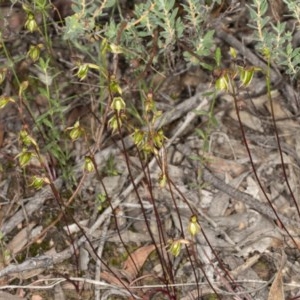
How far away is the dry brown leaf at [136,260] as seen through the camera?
94.8 inches

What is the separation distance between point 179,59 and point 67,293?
110cm

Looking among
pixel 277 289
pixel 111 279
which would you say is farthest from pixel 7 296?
pixel 277 289

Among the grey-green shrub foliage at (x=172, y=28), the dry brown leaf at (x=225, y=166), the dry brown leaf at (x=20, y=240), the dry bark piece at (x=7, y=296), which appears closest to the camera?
the grey-green shrub foliage at (x=172, y=28)

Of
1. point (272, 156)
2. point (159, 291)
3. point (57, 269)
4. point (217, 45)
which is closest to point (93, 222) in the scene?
point (57, 269)

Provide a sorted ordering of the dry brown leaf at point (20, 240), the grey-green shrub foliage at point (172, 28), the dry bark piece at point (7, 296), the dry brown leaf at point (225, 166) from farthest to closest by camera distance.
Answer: the dry brown leaf at point (225, 166), the dry brown leaf at point (20, 240), the dry bark piece at point (7, 296), the grey-green shrub foliage at point (172, 28)

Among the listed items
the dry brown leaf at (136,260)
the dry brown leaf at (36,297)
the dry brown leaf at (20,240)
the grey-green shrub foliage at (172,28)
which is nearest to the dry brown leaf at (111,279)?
the dry brown leaf at (136,260)

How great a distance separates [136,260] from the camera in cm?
243

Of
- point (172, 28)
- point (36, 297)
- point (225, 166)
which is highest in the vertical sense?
point (172, 28)

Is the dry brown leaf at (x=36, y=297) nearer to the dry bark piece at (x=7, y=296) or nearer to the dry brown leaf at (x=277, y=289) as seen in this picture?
the dry bark piece at (x=7, y=296)

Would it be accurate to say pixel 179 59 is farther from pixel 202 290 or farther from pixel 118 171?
pixel 202 290

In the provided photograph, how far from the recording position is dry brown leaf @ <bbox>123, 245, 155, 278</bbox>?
241cm

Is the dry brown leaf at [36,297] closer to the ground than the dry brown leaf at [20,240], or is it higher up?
closer to the ground

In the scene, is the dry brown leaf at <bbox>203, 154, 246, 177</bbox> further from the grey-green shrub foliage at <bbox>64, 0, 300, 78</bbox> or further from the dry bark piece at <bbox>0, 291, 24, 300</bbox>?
the dry bark piece at <bbox>0, 291, 24, 300</bbox>

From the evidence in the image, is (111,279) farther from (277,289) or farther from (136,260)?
(277,289)
